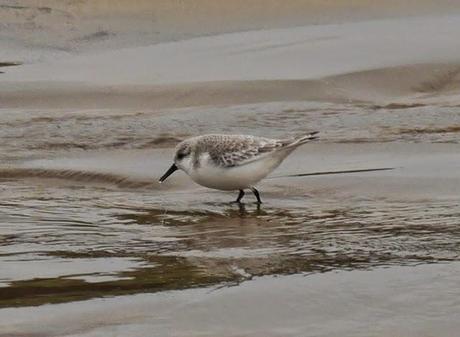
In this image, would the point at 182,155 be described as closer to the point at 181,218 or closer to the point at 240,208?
the point at 240,208

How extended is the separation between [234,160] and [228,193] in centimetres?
76

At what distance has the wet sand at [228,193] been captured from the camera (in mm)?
6309

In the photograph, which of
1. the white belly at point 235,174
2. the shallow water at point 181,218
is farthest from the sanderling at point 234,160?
the shallow water at point 181,218

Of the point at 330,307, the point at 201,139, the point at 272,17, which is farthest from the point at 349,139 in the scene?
the point at 272,17

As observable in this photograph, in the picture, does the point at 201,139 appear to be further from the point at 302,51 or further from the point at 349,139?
the point at 302,51

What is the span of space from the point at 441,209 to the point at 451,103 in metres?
3.92

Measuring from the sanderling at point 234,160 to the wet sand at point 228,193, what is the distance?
0.19 m

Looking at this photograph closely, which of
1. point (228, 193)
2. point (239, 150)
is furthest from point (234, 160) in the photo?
point (228, 193)

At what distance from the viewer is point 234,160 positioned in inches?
360

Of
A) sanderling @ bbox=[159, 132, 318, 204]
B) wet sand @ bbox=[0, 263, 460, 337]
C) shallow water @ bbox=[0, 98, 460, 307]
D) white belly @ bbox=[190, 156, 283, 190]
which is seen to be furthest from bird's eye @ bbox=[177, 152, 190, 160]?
wet sand @ bbox=[0, 263, 460, 337]

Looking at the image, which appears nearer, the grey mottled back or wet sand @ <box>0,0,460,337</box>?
wet sand @ <box>0,0,460,337</box>

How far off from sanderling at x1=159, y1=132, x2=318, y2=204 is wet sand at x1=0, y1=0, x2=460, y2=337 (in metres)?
0.19

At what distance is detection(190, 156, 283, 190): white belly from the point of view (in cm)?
909

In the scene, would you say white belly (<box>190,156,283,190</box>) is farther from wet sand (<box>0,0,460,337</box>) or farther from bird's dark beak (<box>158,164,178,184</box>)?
bird's dark beak (<box>158,164,178,184</box>)
